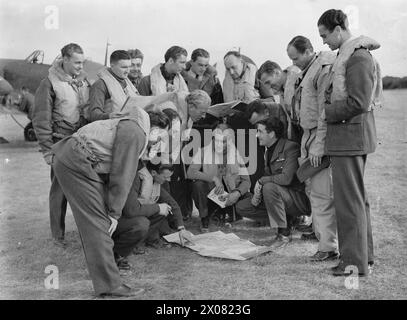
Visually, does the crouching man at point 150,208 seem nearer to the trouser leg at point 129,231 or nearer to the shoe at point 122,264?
the trouser leg at point 129,231

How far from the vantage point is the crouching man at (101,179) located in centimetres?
333

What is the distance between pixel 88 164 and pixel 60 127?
1.93 metres

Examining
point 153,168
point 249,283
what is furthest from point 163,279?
point 153,168

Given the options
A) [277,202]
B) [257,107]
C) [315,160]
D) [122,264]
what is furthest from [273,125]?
[122,264]

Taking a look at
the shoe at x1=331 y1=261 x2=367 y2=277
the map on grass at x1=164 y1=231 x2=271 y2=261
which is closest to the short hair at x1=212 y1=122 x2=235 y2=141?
the map on grass at x1=164 y1=231 x2=271 y2=261

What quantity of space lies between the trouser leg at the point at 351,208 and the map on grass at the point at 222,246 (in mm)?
950

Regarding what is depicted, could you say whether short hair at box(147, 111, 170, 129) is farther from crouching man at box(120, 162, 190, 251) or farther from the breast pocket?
the breast pocket

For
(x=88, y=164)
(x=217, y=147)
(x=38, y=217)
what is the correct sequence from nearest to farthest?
(x=88, y=164) < (x=217, y=147) < (x=38, y=217)

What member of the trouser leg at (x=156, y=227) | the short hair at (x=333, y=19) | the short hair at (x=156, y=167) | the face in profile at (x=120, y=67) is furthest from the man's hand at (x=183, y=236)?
the short hair at (x=333, y=19)

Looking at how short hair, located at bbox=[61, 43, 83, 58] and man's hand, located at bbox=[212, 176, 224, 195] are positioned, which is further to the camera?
man's hand, located at bbox=[212, 176, 224, 195]

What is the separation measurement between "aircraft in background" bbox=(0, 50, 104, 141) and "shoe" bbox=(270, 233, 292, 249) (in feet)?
32.7

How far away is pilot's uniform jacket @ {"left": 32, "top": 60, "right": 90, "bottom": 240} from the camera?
16.5 ft

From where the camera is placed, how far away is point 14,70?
14867mm

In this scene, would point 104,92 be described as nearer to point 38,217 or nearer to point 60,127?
point 60,127
